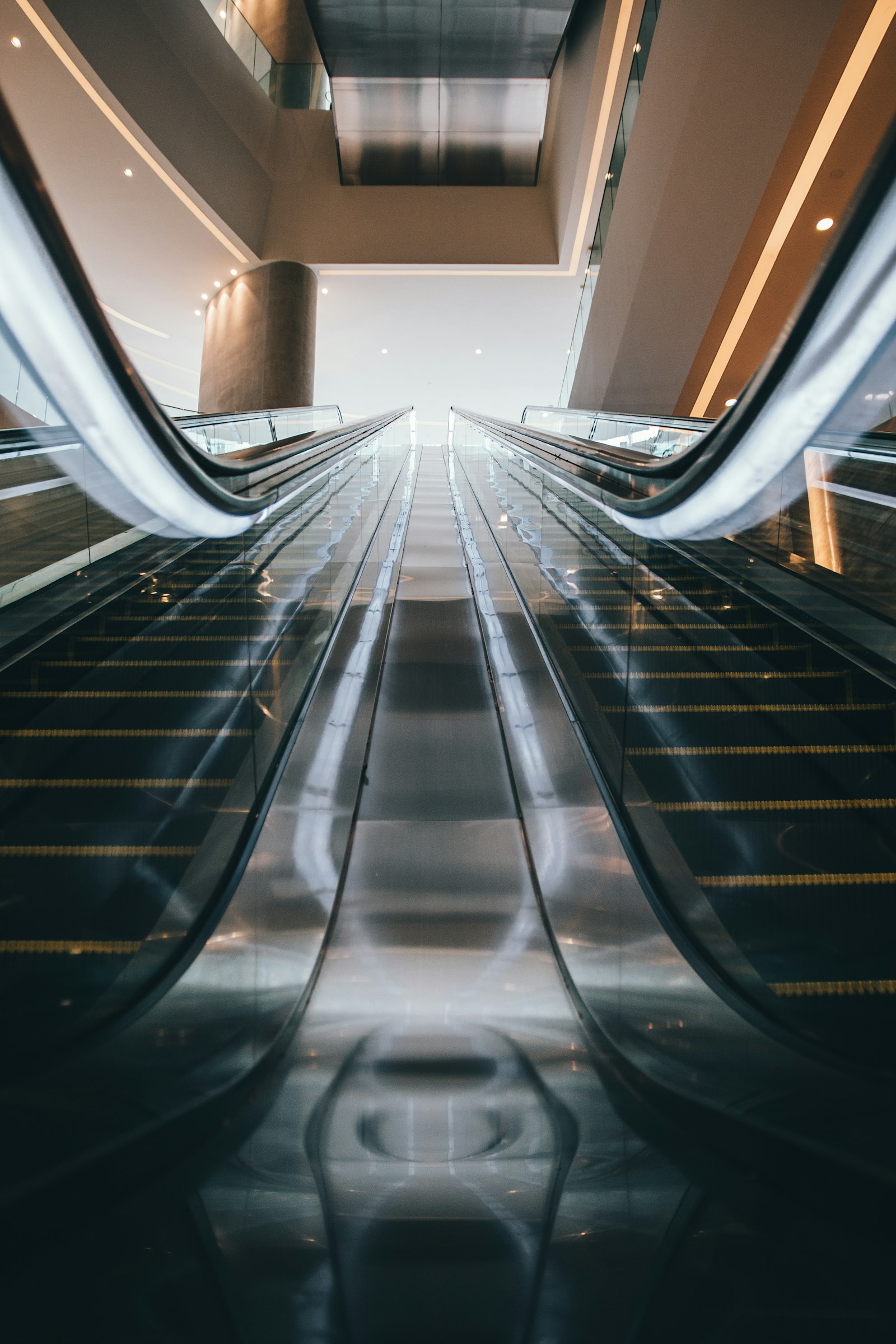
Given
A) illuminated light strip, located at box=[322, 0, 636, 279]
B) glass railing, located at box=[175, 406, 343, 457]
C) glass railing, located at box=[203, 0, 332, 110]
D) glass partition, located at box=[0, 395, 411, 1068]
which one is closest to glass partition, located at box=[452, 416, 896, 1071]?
glass partition, located at box=[0, 395, 411, 1068]

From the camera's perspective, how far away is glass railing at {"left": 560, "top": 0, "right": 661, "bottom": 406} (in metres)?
8.24

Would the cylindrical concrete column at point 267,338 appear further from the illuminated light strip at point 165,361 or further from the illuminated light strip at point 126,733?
the illuminated light strip at point 126,733

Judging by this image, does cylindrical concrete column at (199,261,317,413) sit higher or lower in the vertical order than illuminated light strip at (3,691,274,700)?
higher

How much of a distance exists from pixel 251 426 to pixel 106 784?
7.32 meters

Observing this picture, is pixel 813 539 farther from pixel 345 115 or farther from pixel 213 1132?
pixel 345 115

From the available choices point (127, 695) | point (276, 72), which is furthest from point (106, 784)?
point (276, 72)

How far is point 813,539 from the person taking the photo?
9.04 feet

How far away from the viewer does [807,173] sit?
274 inches

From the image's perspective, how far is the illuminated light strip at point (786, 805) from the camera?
2.02 m

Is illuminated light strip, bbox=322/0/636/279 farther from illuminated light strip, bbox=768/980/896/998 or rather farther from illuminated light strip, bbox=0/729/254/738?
illuminated light strip, bbox=768/980/896/998

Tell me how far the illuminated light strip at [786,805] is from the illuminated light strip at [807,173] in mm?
6412

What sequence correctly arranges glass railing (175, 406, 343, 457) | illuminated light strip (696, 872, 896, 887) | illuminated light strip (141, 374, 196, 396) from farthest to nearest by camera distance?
illuminated light strip (141, 374, 196, 396) < glass railing (175, 406, 343, 457) < illuminated light strip (696, 872, 896, 887)

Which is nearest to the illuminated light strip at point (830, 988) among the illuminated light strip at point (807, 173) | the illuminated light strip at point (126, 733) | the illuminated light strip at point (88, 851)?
the illuminated light strip at point (88, 851)

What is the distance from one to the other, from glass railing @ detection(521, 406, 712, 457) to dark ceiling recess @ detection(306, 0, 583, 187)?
6061 millimetres
